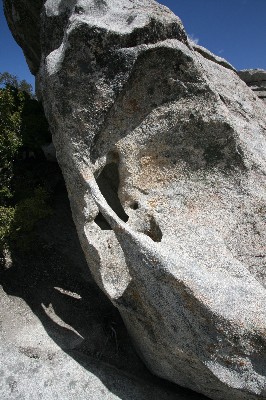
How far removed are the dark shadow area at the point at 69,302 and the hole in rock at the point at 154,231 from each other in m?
2.54

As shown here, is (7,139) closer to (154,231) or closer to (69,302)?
(69,302)

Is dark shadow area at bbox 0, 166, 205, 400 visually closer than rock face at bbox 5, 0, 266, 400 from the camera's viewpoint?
No

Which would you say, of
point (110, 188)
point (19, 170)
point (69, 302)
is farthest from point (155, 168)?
point (19, 170)

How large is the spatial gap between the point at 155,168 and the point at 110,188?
1.46 metres

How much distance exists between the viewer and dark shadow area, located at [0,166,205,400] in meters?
7.62

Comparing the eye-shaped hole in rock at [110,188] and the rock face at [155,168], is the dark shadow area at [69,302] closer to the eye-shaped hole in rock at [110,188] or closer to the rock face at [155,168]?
the rock face at [155,168]

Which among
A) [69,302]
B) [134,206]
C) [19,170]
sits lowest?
[69,302]

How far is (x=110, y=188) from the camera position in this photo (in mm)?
8508

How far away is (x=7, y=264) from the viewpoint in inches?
377

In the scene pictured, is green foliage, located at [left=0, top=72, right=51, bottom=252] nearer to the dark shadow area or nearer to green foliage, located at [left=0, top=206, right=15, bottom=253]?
green foliage, located at [left=0, top=206, right=15, bottom=253]

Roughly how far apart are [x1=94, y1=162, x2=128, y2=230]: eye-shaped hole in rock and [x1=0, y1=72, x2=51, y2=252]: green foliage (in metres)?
1.80

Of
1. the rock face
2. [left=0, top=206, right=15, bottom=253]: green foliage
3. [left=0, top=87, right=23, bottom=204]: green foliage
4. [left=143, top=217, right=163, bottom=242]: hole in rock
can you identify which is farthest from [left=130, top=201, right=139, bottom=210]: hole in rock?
[left=0, top=87, right=23, bottom=204]: green foliage

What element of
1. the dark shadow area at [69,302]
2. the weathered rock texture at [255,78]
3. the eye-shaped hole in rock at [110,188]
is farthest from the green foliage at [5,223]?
the weathered rock texture at [255,78]

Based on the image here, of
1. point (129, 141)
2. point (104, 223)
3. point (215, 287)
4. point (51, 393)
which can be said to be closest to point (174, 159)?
point (129, 141)
